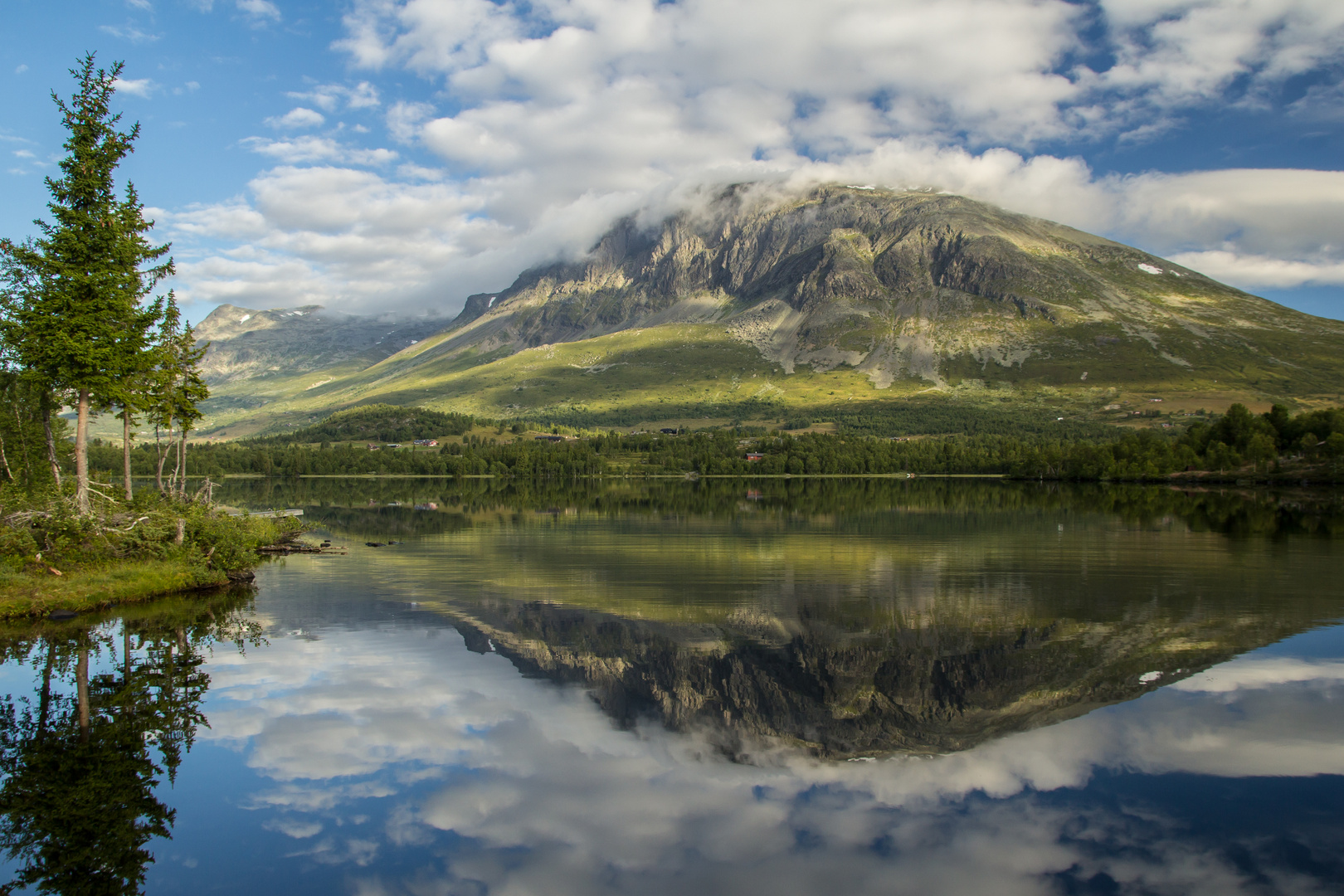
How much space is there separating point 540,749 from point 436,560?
33.1 metres

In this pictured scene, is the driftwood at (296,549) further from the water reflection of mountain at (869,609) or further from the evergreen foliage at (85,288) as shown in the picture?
the evergreen foliage at (85,288)

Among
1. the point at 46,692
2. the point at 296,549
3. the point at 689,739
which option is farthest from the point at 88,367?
the point at 689,739

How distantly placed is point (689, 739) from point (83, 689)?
1498 centimetres

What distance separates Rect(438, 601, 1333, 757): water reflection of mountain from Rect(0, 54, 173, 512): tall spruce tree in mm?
16798

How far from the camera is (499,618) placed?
98.4ft

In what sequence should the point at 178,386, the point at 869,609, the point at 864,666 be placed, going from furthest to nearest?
the point at 178,386 → the point at 869,609 → the point at 864,666

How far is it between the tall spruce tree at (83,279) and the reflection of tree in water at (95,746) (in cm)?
855

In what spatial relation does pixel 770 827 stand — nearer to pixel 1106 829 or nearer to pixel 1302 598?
pixel 1106 829

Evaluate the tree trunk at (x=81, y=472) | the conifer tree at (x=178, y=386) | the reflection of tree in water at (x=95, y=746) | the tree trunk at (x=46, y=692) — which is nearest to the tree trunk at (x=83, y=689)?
the reflection of tree in water at (x=95, y=746)

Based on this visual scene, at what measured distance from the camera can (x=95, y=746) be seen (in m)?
16.1


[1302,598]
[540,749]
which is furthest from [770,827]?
[1302,598]

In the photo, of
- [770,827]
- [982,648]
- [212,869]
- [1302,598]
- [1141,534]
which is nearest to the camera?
[212,869]

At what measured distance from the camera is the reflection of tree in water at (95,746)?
40.0 feet

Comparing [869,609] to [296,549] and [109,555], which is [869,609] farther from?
[296,549]
